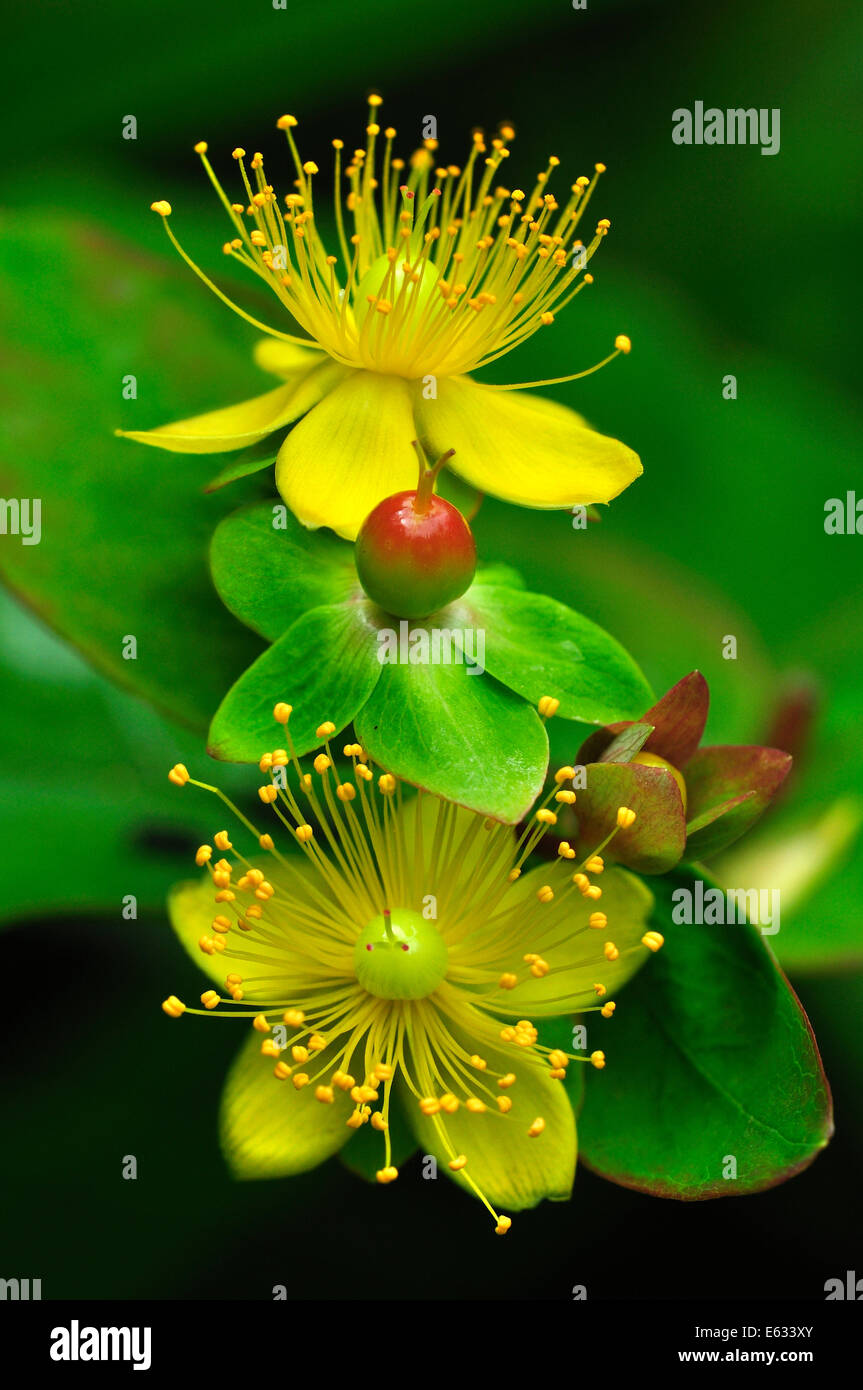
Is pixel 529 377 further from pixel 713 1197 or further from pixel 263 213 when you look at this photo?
pixel 713 1197

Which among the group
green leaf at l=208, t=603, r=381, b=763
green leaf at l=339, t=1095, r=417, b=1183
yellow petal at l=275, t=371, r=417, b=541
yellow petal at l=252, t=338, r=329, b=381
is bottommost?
green leaf at l=339, t=1095, r=417, b=1183

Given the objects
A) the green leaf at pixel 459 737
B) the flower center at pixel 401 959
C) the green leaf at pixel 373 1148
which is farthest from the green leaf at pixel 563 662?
the green leaf at pixel 373 1148

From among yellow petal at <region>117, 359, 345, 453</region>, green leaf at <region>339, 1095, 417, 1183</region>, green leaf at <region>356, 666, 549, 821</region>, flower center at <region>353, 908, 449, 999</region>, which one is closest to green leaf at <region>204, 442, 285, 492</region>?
yellow petal at <region>117, 359, 345, 453</region>

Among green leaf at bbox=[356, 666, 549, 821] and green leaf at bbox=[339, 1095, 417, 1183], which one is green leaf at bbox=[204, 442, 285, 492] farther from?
green leaf at bbox=[339, 1095, 417, 1183]

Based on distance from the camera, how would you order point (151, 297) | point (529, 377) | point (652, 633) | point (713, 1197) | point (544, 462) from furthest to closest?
1. point (529, 377)
2. point (652, 633)
3. point (151, 297)
4. point (544, 462)
5. point (713, 1197)

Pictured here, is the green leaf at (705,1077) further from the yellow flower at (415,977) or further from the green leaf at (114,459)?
the green leaf at (114,459)

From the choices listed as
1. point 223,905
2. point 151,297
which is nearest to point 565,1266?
point 223,905
